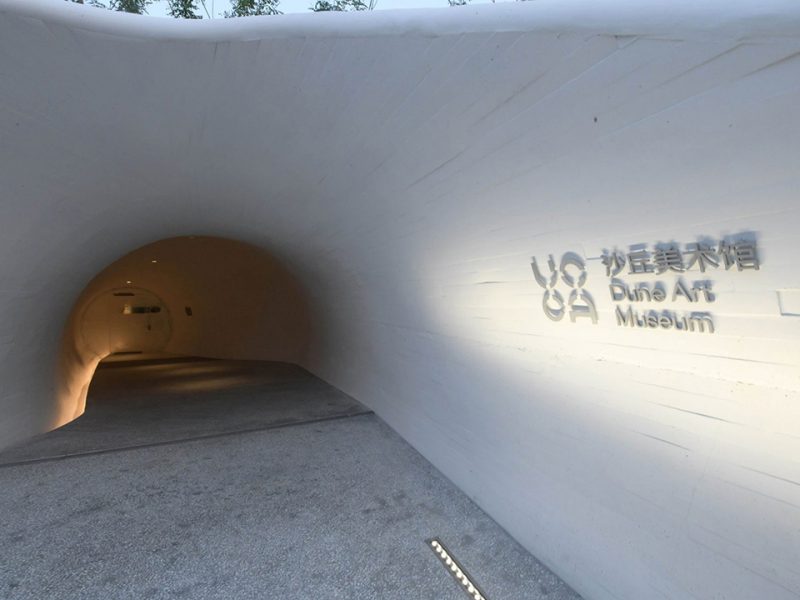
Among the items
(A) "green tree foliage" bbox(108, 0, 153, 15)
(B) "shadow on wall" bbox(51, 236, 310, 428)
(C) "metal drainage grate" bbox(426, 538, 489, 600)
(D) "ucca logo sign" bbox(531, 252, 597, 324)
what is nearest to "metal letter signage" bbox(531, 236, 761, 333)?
(D) "ucca logo sign" bbox(531, 252, 597, 324)

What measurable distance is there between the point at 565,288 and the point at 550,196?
0.50m

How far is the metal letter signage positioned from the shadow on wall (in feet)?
25.2

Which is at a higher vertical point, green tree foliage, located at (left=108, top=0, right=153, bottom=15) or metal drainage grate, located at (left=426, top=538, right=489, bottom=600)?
green tree foliage, located at (left=108, top=0, right=153, bottom=15)

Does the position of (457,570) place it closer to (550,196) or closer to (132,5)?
(550,196)

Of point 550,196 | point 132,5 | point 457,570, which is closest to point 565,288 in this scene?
point 550,196

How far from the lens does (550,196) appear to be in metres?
2.37

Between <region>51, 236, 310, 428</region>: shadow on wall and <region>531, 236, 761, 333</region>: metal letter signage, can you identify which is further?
<region>51, 236, 310, 428</region>: shadow on wall

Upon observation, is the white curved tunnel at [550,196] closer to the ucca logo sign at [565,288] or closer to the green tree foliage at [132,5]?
the ucca logo sign at [565,288]

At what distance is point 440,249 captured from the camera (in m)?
3.52

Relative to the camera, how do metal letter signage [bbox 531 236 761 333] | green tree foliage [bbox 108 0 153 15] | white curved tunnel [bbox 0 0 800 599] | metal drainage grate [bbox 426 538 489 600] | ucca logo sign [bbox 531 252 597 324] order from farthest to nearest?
green tree foliage [bbox 108 0 153 15]
metal drainage grate [bbox 426 538 489 600]
ucca logo sign [bbox 531 252 597 324]
metal letter signage [bbox 531 236 761 333]
white curved tunnel [bbox 0 0 800 599]

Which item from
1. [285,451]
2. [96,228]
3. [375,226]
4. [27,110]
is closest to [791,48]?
[375,226]

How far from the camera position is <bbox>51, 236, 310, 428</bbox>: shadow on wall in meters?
10.8

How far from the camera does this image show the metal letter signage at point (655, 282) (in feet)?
5.74

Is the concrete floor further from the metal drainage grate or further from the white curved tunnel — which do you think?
the white curved tunnel
